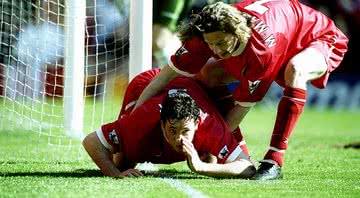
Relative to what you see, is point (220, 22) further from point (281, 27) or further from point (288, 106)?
point (288, 106)

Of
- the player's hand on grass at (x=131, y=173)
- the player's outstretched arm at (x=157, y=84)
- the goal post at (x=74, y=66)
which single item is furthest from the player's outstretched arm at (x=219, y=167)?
the goal post at (x=74, y=66)

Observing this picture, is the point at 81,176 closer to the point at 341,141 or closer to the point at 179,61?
the point at 179,61

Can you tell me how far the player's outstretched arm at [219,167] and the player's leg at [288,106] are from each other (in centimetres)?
11

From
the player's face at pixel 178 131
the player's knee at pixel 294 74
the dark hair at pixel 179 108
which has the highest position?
the player's knee at pixel 294 74

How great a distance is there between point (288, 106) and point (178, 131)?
99 cm

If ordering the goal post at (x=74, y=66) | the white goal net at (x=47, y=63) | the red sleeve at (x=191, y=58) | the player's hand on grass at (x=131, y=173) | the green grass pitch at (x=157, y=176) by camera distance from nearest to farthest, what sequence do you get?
the green grass pitch at (x=157, y=176)
the player's hand on grass at (x=131, y=173)
the red sleeve at (x=191, y=58)
the goal post at (x=74, y=66)
the white goal net at (x=47, y=63)

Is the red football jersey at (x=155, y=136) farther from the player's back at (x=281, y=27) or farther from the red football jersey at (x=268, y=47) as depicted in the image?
the player's back at (x=281, y=27)

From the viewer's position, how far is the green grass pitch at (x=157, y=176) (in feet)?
19.4

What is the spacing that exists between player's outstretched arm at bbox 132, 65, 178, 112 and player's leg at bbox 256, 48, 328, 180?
0.89m

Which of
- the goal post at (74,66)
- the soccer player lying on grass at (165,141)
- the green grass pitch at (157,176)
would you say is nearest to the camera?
the green grass pitch at (157,176)

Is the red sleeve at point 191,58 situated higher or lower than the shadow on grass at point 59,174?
higher

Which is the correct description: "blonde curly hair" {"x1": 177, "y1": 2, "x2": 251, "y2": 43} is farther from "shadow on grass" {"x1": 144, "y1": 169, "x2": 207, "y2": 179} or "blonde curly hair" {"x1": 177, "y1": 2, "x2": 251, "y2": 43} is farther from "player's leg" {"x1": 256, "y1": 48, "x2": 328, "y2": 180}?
"shadow on grass" {"x1": 144, "y1": 169, "x2": 207, "y2": 179}

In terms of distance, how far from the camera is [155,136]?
6.48m

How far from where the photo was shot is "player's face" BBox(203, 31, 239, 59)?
6285 mm
